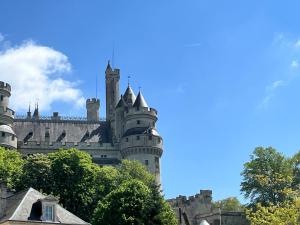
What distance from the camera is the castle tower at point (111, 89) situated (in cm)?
11975

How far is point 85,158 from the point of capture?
256 feet

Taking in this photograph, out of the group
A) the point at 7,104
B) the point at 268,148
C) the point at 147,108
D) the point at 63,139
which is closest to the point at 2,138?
the point at 7,104

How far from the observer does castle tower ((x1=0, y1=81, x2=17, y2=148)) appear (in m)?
96.6

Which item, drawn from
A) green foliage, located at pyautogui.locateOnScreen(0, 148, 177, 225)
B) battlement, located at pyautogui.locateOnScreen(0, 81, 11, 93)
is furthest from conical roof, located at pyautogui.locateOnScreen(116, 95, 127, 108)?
green foliage, located at pyautogui.locateOnScreen(0, 148, 177, 225)

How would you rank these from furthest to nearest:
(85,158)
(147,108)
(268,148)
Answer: (147,108) < (268,148) < (85,158)

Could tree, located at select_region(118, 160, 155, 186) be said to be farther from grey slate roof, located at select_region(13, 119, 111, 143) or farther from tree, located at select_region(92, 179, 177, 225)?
grey slate roof, located at select_region(13, 119, 111, 143)

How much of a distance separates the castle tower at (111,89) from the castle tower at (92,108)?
3.40m

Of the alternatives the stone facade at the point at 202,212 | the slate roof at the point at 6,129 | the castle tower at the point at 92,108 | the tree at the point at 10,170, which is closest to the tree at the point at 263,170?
the stone facade at the point at 202,212

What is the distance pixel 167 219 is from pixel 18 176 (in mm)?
23946

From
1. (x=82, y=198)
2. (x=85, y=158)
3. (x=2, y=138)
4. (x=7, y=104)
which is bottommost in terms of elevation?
(x=82, y=198)

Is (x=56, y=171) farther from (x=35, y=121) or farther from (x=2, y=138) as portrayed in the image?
(x=35, y=121)

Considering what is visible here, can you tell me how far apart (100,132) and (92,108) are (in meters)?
11.6

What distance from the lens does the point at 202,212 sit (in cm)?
8631

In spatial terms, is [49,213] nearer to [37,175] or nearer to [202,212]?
[37,175]
